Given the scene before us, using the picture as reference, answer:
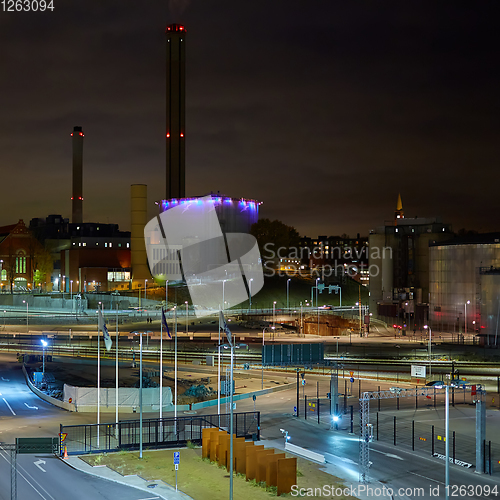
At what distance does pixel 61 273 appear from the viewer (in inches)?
5758

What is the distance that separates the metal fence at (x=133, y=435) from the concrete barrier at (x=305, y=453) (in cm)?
295

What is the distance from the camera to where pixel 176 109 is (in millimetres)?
133750

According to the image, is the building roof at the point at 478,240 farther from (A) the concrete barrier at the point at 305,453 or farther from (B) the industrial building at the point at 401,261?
(A) the concrete barrier at the point at 305,453

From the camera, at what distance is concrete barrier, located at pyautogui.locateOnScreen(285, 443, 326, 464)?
1140 inches

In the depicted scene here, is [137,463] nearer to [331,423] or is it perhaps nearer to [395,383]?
[331,423]

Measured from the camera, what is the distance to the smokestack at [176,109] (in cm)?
13350

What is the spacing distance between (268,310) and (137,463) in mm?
87870

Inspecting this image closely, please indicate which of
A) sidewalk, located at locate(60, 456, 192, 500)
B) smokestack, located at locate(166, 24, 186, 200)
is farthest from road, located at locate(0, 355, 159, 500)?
smokestack, located at locate(166, 24, 186, 200)

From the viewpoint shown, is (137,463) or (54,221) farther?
(54,221)

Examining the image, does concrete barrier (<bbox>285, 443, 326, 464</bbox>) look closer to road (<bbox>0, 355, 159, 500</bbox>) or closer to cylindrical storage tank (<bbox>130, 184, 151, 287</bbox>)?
road (<bbox>0, 355, 159, 500</bbox>)

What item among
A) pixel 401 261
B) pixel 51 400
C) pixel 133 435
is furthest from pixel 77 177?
pixel 133 435

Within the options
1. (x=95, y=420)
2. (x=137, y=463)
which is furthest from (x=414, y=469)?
(x=95, y=420)

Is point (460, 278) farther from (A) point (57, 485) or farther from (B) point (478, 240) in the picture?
(A) point (57, 485)

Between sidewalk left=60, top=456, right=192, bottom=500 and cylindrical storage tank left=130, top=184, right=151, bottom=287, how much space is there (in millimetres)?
103914
